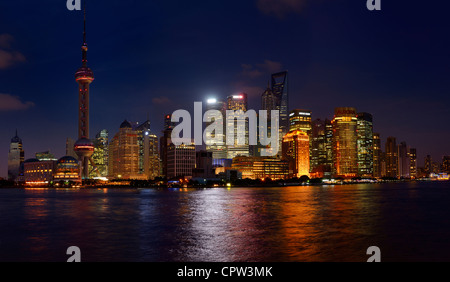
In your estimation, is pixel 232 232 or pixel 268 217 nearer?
pixel 232 232

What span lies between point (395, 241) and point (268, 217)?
2601 centimetres

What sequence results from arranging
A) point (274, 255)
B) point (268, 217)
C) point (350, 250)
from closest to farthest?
1. point (274, 255)
2. point (350, 250)
3. point (268, 217)
